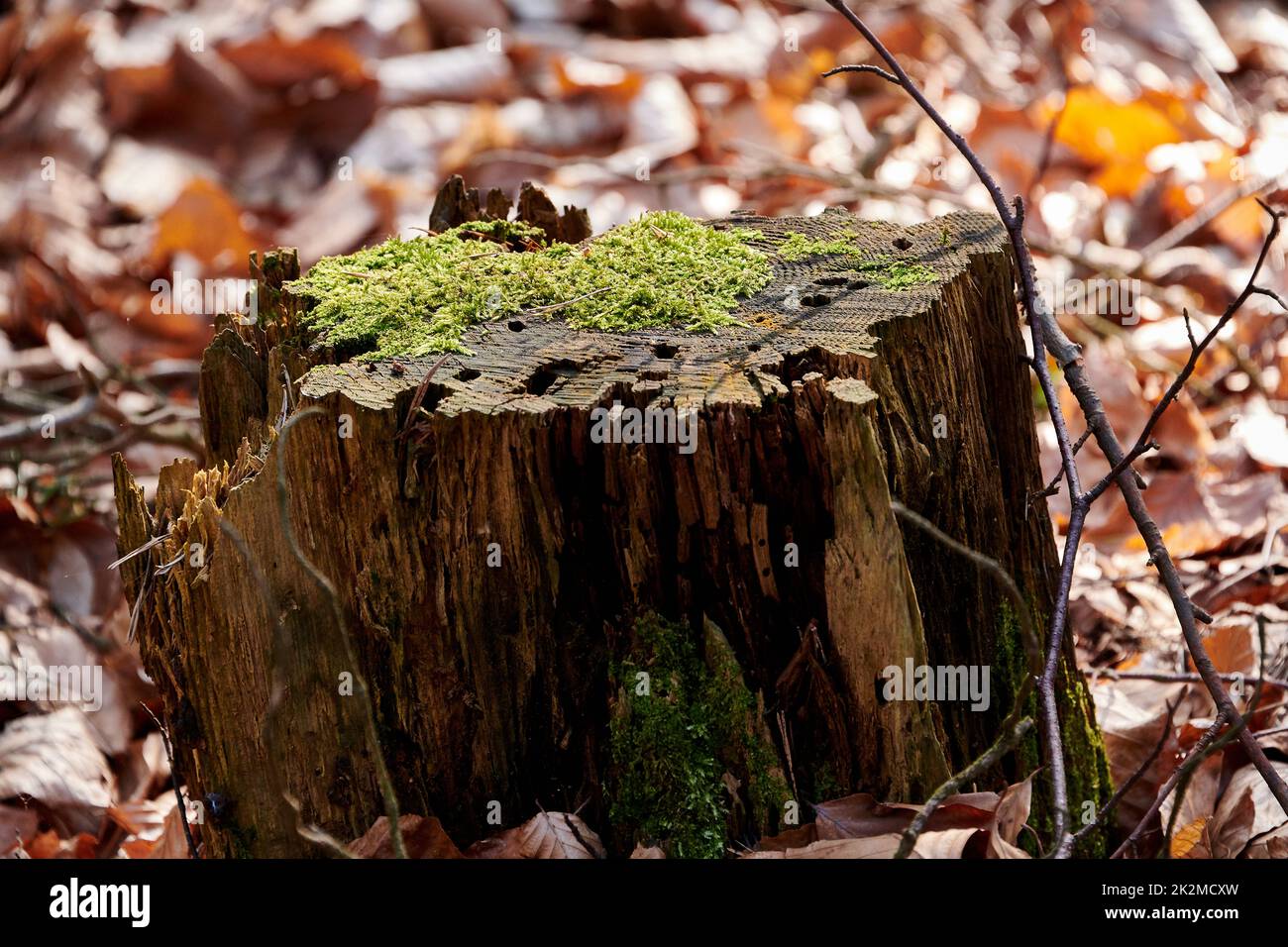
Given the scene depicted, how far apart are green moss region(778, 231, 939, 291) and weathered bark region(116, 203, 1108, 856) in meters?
0.06

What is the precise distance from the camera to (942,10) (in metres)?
6.59

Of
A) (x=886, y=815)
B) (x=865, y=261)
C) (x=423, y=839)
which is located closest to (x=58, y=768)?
(x=423, y=839)

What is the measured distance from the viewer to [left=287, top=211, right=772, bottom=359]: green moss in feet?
6.80

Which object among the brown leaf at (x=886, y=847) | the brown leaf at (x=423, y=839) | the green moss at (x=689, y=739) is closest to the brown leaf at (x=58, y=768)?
the brown leaf at (x=423, y=839)

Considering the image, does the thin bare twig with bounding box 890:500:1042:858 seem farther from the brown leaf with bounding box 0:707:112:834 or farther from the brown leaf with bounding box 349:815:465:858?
the brown leaf with bounding box 0:707:112:834

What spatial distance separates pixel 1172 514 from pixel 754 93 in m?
3.27

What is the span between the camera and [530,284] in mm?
2211

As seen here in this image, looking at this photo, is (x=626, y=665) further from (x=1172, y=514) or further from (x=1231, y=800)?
(x=1172, y=514)

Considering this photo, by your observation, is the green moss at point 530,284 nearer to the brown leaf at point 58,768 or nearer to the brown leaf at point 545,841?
the brown leaf at point 545,841

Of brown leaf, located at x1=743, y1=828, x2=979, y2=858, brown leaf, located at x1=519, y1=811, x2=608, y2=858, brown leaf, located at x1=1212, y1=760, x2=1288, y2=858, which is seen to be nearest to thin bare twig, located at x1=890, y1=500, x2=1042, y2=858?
brown leaf, located at x1=743, y1=828, x2=979, y2=858

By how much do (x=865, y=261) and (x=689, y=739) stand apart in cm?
90

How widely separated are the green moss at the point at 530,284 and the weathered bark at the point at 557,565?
0.07 meters

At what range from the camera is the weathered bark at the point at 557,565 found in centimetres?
184
